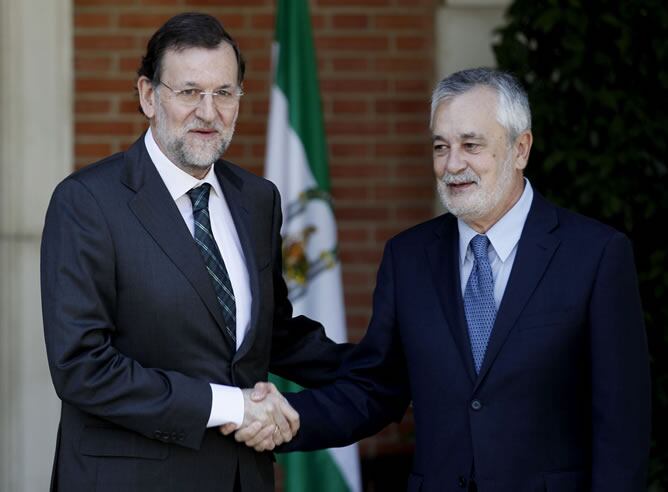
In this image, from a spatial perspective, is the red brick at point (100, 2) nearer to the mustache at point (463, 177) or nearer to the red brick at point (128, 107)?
the red brick at point (128, 107)

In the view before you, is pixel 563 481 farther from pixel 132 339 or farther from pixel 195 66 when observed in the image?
pixel 195 66

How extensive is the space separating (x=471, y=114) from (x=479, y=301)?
1.51 ft

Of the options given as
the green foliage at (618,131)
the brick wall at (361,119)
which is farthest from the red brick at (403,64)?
the green foliage at (618,131)

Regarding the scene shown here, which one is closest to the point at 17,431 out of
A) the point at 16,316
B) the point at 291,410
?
the point at 16,316

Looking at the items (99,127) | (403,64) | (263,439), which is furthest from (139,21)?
(263,439)

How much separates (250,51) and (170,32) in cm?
203

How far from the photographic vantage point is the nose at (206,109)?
3277 mm

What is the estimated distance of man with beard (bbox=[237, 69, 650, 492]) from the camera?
3188mm

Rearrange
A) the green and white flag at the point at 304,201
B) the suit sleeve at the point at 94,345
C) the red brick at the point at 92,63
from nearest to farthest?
the suit sleeve at the point at 94,345 < the green and white flag at the point at 304,201 < the red brick at the point at 92,63

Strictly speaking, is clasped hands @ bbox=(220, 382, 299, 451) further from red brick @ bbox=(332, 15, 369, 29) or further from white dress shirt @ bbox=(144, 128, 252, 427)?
red brick @ bbox=(332, 15, 369, 29)

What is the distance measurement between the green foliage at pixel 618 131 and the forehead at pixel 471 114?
1.09 m

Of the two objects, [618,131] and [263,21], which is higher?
[263,21]

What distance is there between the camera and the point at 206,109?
328 centimetres

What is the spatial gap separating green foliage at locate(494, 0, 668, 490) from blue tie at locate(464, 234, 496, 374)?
3.59ft
